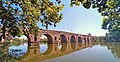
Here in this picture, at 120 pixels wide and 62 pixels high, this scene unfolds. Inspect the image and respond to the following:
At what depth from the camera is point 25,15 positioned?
26.3 ft

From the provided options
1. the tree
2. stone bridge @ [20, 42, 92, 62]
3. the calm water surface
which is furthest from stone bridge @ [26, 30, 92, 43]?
the tree

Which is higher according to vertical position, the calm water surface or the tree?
the tree

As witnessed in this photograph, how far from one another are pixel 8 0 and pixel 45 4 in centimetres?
152

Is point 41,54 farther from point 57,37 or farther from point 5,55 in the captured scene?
point 57,37

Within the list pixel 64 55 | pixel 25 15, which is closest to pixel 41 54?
pixel 64 55

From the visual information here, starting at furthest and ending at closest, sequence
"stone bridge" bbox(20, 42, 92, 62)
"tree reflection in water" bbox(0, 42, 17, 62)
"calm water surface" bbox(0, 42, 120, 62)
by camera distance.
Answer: "stone bridge" bbox(20, 42, 92, 62) < "calm water surface" bbox(0, 42, 120, 62) < "tree reflection in water" bbox(0, 42, 17, 62)

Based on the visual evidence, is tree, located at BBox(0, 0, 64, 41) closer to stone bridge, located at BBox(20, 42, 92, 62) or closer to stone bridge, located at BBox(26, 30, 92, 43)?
stone bridge, located at BBox(20, 42, 92, 62)

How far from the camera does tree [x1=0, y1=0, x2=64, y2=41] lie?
24.4ft

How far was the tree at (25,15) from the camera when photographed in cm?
742

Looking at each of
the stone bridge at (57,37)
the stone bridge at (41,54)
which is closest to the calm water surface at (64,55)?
the stone bridge at (41,54)

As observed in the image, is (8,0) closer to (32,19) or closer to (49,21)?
(32,19)

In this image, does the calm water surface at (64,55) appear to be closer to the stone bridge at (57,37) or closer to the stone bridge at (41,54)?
the stone bridge at (41,54)

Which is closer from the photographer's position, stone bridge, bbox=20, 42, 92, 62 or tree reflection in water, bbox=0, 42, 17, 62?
tree reflection in water, bbox=0, 42, 17, 62

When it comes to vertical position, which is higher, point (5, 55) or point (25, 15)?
point (25, 15)
